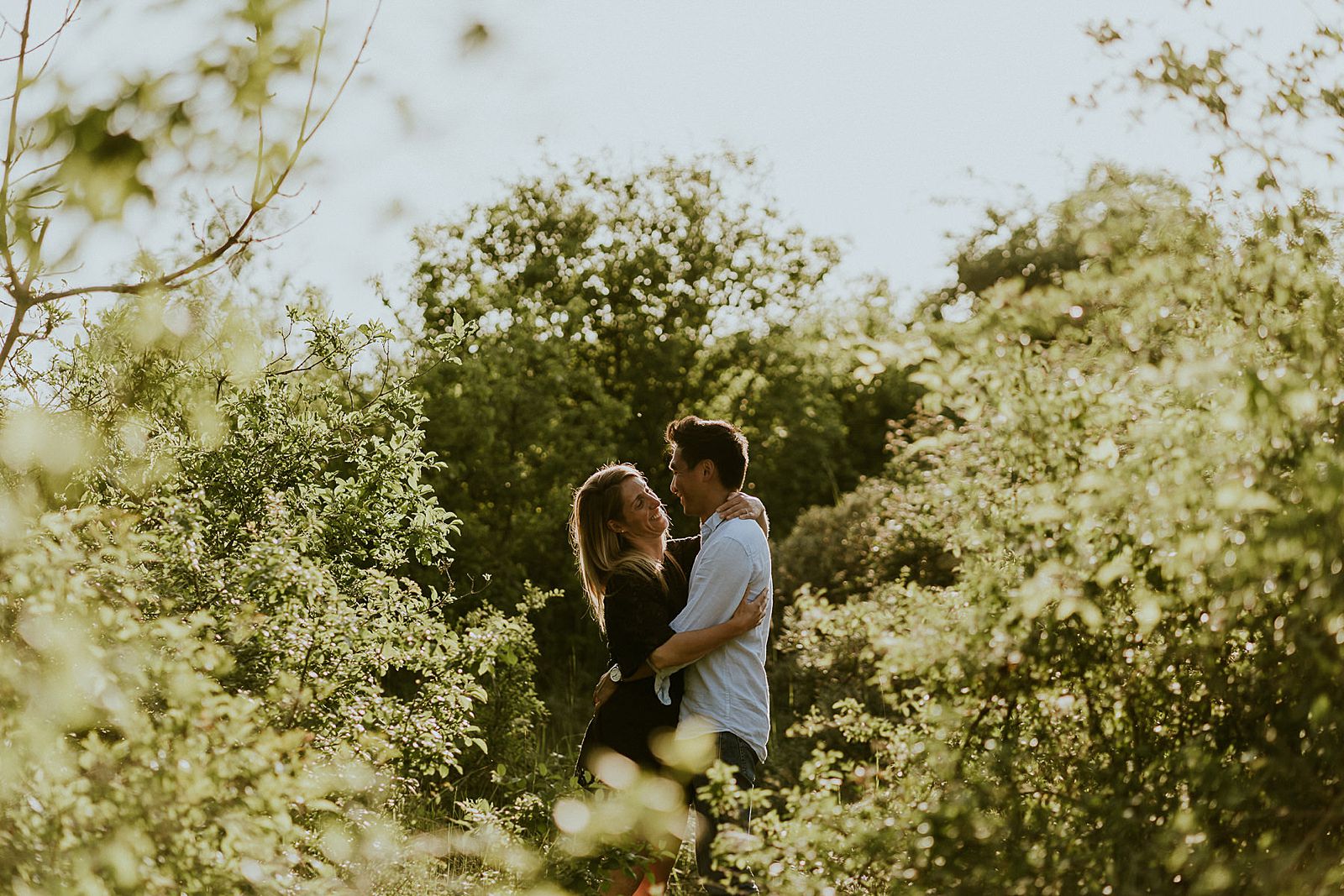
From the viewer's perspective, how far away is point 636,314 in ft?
51.5

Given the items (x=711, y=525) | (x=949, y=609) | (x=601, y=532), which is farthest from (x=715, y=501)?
(x=949, y=609)

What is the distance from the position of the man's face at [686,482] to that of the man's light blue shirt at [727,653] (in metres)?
0.29

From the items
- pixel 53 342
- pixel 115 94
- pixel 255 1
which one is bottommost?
pixel 115 94

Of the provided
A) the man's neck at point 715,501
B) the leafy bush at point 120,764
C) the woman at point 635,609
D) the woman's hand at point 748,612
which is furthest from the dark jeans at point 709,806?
the leafy bush at point 120,764

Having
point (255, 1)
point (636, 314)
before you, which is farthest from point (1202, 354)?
point (636, 314)

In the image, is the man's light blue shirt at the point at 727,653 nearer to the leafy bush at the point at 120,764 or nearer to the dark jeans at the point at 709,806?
the dark jeans at the point at 709,806

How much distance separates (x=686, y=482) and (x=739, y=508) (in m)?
0.25

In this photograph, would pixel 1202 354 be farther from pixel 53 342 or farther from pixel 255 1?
pixel 53 342

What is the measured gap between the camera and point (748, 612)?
382cm

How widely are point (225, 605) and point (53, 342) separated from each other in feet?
5.00

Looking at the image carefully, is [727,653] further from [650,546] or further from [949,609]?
[949,609]

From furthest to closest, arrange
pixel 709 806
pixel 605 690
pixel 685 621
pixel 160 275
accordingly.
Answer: pixel 605 690
pixel 685 621
pixel 709 806
pixel 160 275

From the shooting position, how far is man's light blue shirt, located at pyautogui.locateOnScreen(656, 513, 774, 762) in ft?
12.5

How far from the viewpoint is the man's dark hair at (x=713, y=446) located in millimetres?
4180
